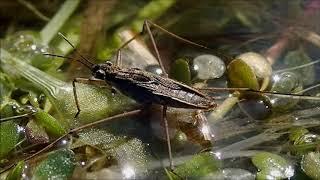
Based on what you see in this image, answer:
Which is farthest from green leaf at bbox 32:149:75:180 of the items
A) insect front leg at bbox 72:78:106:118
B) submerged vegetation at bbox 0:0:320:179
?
insect front leg at bbox 72:78:106:118

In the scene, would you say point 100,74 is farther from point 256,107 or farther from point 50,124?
point 256,107

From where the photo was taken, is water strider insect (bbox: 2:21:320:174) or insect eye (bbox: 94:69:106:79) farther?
insect eye (bbox: 94:69:106:79)

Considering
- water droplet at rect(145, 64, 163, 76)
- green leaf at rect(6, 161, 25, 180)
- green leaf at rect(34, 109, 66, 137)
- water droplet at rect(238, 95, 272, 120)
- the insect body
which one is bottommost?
green leaf at rect(6, 161, 25, 180)

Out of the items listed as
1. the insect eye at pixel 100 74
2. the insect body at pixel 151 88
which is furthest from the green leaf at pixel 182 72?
the insect eye at pixel 100 74

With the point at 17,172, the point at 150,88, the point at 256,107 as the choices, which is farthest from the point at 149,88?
the point at 17,172

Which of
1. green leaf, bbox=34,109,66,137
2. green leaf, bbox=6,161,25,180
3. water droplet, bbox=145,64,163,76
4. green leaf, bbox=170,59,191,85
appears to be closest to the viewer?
green leaf, bbox=6,161,25,180

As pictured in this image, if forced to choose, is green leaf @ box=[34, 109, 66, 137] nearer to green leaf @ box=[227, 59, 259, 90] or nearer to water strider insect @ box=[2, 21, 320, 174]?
water strider insect @ box=[2, 21, 320, 174]

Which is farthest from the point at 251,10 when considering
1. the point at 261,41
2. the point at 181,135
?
the point at 181,135

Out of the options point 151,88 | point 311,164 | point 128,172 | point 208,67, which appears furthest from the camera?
point 208,67

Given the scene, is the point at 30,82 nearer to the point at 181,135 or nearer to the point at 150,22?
the point at 150,22
